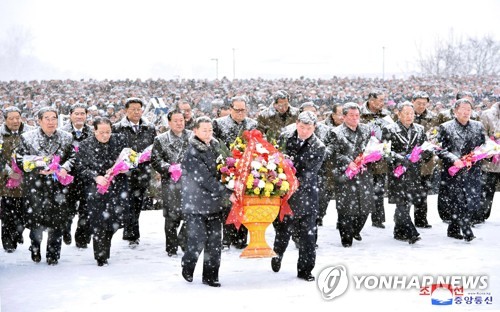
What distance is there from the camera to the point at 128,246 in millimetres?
8734

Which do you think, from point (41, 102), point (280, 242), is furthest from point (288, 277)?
point (41, 102)

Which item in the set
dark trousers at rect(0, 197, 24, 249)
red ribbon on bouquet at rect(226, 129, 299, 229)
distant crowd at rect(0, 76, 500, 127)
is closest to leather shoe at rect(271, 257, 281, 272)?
red ribbon on bouquet at rect(226, 129, 299, 229)

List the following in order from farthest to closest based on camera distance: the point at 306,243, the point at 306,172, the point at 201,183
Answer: the point at 306,172
the point at 306,243
the point at 201,183

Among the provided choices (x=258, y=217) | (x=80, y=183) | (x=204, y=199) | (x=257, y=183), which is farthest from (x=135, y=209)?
(x=257, y=183)

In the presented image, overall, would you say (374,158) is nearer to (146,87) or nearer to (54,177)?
(54,177)

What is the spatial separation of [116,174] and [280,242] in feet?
6.75

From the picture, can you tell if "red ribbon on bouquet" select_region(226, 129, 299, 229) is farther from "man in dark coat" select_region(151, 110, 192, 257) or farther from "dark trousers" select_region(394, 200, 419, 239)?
"dark trousers" select_region(394, 200, 419, 239)

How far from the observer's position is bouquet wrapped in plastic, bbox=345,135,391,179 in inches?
319

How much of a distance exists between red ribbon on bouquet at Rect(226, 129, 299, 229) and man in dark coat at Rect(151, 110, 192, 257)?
1576mm

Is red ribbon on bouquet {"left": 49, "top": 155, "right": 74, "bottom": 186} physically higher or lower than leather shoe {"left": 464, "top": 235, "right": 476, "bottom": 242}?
higher

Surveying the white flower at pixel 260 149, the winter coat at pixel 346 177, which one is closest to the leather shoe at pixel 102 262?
the white flower at pixel 260 149

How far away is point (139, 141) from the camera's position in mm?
8578

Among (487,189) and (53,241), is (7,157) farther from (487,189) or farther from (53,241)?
(487,189)

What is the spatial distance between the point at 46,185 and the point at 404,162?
4.44 m
